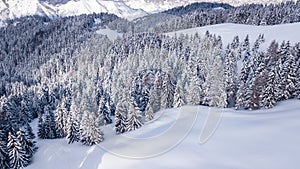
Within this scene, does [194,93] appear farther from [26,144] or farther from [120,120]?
[26,144]

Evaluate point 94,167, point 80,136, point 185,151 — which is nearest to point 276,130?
point 185,151

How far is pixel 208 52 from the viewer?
268 feet

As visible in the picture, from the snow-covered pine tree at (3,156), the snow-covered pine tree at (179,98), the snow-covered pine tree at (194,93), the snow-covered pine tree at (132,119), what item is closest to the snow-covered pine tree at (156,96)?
the snow-covered pine tree at (179,98)

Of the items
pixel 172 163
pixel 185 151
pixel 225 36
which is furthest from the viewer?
pixel 225 36

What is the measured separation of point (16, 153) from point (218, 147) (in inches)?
1093

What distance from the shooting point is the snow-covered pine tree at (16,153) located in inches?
1570

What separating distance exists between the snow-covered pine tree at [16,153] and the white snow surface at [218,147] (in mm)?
2120

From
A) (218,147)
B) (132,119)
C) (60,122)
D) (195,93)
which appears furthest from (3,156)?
(195,93)

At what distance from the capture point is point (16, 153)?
132ft

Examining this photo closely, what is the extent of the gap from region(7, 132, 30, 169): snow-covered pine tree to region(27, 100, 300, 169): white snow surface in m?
2.12

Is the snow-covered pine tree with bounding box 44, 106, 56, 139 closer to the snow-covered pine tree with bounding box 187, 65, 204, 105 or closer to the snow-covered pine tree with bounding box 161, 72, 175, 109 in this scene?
the snow-covered pine tree with bounding box 161, 72, 175, 109

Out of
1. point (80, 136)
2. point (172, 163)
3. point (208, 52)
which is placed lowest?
point (80, 136)

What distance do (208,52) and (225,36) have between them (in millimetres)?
34734

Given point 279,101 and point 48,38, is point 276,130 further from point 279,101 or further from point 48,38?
point 48,38
